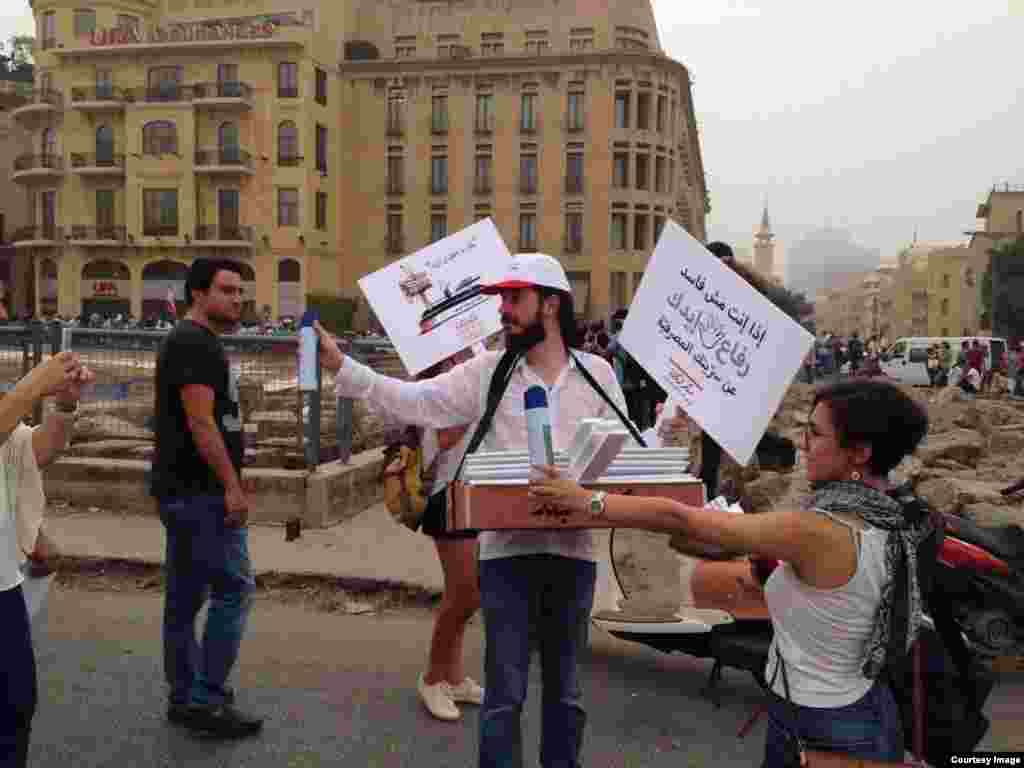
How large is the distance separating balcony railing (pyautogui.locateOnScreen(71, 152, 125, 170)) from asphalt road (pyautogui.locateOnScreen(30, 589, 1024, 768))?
5273 cm

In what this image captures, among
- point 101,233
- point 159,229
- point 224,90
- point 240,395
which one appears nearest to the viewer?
point 240,395

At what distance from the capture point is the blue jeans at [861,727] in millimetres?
2236

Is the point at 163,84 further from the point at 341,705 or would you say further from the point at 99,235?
the point at 341,705

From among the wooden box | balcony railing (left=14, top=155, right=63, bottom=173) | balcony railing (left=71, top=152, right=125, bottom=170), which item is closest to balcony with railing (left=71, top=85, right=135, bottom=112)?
balcony railing (left=71, top=152, right=125, bottom=170)

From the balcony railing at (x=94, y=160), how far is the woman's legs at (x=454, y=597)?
179ft

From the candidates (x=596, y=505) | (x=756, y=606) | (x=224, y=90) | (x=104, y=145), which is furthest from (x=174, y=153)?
(x=596, y=505)

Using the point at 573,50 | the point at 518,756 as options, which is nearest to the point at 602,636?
the point at 518,756

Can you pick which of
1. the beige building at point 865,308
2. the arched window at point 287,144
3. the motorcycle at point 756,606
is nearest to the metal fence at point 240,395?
the motorcycle at point 756,606

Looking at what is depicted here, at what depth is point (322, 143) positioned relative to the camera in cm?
5369

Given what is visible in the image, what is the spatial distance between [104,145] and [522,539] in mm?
56599

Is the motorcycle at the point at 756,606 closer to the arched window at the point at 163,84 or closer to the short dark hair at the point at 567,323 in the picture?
the short dark hair at the point at 567,323

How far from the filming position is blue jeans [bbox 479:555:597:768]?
303 cm

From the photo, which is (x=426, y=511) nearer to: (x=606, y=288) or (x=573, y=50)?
(x=606, y=288)

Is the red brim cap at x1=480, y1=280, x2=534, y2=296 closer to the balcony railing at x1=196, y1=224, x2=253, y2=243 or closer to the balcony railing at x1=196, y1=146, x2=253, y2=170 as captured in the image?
the balcony railing at x1=196, y1=224, x2=253, y2=243
